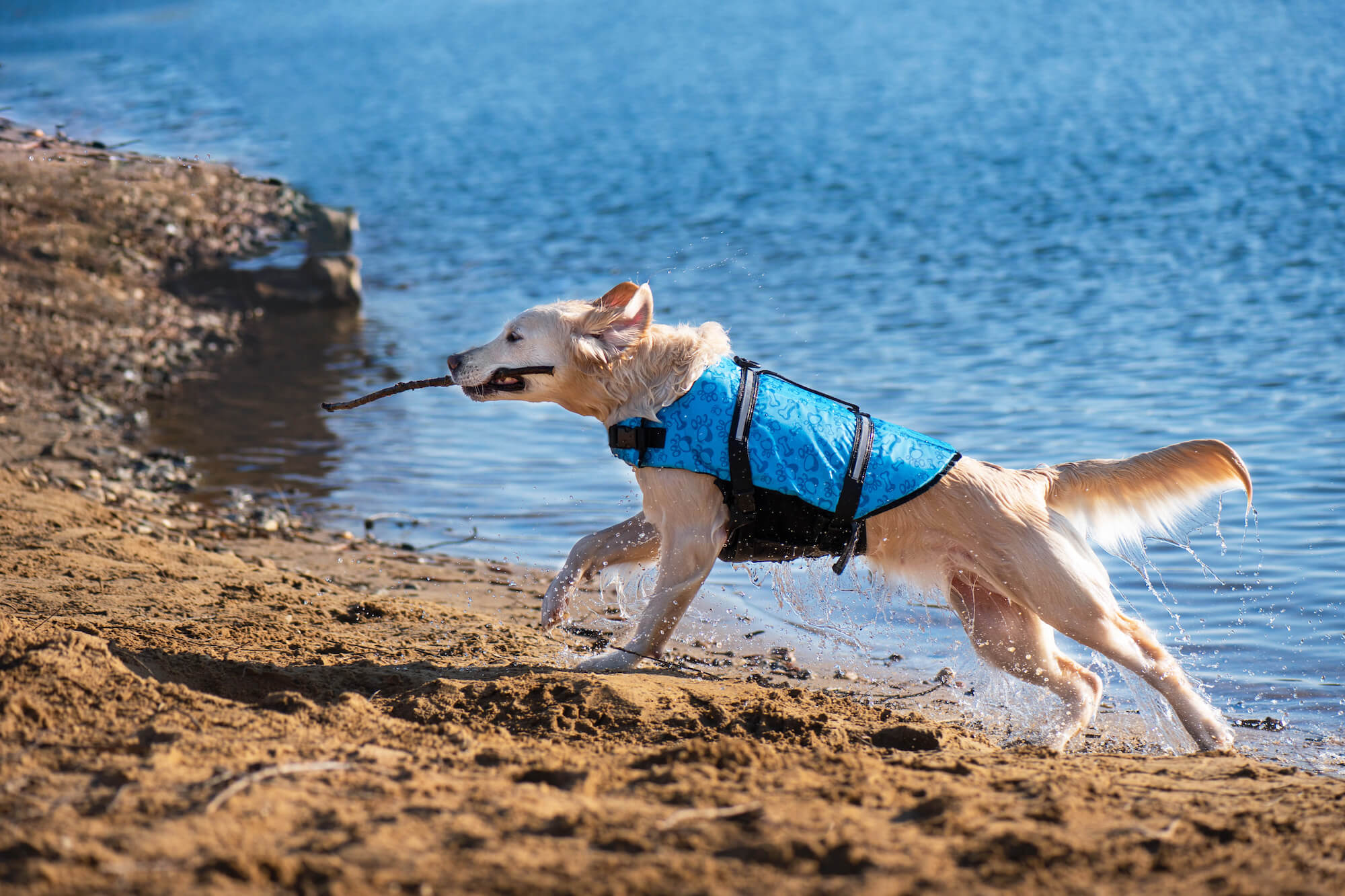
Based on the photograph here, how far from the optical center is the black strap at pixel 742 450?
491 cm

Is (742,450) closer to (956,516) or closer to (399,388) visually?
(956,516)

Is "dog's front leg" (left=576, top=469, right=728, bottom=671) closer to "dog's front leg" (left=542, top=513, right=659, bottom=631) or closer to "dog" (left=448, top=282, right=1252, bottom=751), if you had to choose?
"dog" (left=448, top=282, right=1252, bottom=751)

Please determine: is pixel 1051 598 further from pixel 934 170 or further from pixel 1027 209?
pixel 934 170

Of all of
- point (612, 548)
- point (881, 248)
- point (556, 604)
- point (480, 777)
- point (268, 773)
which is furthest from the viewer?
point (881, 248)

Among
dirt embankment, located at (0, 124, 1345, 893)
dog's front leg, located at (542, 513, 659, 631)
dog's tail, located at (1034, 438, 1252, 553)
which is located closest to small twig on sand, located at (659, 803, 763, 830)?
dirt embankment, located at (0, 124, 1345, 893)

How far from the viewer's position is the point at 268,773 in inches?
126

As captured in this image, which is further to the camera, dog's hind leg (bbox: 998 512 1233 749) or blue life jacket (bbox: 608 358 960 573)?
blue life jacket (bbox: 608 358 960 573)

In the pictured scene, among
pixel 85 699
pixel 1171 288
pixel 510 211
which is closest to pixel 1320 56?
pixel 1171 288

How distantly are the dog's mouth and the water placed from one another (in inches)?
59.6

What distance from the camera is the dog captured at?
4.85 metres

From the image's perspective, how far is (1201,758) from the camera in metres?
4.46

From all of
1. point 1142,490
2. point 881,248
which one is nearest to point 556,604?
point 1142,490

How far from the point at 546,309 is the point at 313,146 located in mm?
24891

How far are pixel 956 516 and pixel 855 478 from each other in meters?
0.46
